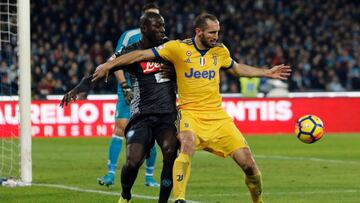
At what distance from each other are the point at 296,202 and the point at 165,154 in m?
1.88

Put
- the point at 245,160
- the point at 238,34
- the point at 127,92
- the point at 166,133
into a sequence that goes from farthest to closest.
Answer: the point at 238,34 → the point at 127,92 → the point at 166,133 → the point at 245,160

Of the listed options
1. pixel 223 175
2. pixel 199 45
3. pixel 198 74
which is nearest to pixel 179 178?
pixel 198 74

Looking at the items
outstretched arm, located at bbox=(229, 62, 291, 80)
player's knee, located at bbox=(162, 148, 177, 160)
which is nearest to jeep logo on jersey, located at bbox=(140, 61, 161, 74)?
outstretched arm, located at bbox=(229, 62, 291, 80)

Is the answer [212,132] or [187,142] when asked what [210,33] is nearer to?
[212,132]

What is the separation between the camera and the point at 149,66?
939cm

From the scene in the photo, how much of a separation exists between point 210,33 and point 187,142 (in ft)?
3.45

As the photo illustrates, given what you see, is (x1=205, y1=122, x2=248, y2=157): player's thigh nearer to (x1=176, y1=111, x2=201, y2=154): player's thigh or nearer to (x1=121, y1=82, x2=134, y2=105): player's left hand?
(x1=176, y1=111, x2=201, y2=154): player's thigh

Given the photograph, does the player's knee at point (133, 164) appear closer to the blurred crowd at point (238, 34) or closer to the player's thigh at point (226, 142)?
the player's thigh at point (226, 142)

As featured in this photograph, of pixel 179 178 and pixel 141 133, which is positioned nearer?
pixel 179 178

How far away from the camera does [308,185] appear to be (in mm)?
12117

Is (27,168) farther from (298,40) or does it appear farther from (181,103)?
(298,40)

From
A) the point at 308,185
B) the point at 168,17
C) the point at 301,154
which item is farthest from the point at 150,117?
the point at 168,17

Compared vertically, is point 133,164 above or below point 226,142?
below

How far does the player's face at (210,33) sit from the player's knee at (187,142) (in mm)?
879
